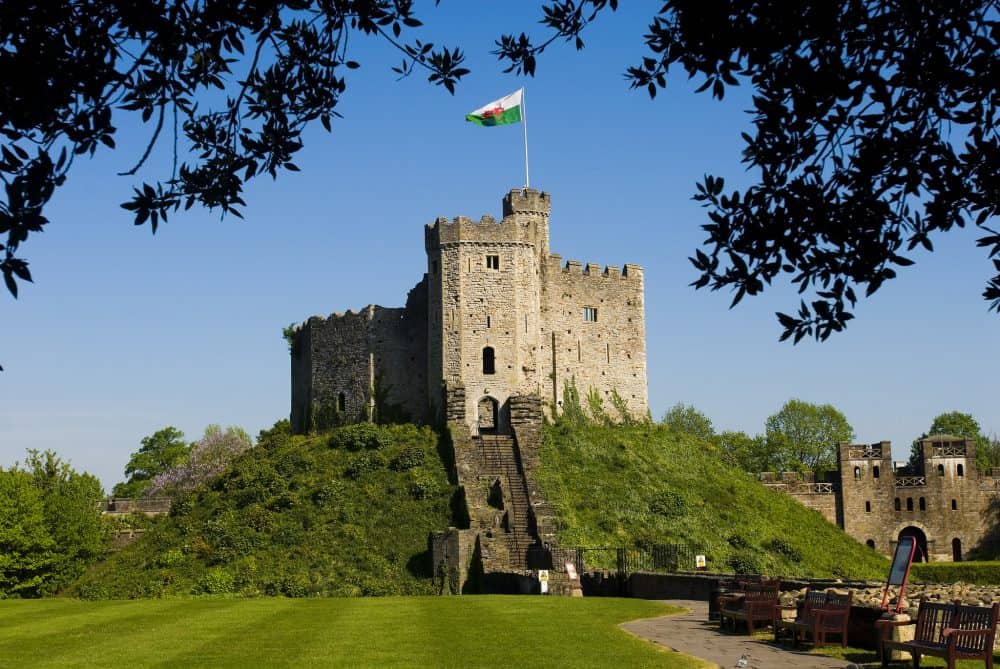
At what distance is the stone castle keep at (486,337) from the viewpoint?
5278 centimetres

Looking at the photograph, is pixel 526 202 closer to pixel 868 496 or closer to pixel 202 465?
pixel 868 496

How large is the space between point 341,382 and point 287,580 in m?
17.4

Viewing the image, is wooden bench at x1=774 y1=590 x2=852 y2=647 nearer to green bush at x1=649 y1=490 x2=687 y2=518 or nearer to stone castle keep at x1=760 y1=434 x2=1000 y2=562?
green bush at x1=649 y1=490 x2=687 y2=518

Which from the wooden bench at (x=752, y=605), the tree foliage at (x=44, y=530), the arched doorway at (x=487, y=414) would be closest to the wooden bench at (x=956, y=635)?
the wooden bench at (x=752, y=605)

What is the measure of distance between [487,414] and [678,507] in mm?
9529

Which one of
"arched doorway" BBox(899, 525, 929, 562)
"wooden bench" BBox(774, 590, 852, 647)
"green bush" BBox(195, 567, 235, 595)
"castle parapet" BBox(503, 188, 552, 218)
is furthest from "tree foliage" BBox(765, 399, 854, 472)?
"wooden bench" BBox(774, 590, 852, 647)

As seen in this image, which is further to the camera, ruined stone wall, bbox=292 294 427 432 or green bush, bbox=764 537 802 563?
ruined stone wall, bbox=292 294 427 432

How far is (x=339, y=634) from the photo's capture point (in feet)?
75.7

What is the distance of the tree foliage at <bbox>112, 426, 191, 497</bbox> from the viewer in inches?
4596

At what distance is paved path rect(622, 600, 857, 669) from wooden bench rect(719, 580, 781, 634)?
39 cm

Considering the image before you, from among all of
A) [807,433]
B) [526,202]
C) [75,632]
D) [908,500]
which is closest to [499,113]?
[526,202]

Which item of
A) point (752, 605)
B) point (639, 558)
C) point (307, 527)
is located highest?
point (307, 527)

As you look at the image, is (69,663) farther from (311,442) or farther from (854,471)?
(854,471)

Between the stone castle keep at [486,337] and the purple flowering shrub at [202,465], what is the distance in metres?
34.6
